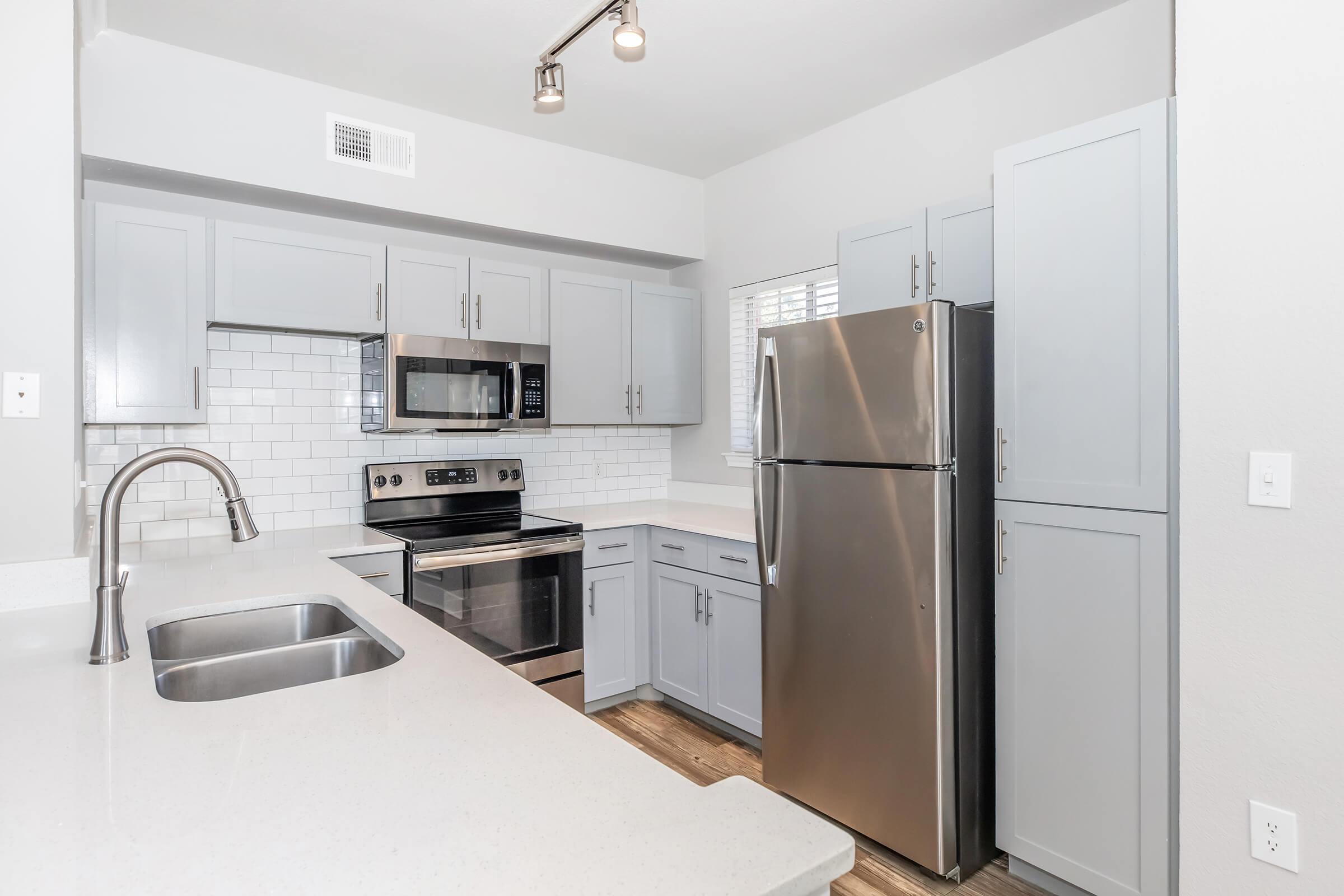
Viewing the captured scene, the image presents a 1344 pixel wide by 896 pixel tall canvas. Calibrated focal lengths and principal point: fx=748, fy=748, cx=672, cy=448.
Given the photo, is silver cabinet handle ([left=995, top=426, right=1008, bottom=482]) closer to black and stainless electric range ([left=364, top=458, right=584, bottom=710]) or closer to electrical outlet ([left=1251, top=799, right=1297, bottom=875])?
electrical outlet ([left=1251, top=799, right=1297, bottom=875])

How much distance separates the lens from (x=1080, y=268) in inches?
79.0

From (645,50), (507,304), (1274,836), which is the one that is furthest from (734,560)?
(645,50)

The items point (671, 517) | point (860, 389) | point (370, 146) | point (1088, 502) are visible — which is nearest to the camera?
point (1088, 502)

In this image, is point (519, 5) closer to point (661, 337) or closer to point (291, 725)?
point (661, 337)

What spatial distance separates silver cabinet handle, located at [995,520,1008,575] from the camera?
2.20 m

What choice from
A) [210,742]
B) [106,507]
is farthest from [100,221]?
[210,742]

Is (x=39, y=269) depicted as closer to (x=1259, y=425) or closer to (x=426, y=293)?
(x=426, y=293)

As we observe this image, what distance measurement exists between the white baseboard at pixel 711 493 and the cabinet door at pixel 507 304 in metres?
1.19

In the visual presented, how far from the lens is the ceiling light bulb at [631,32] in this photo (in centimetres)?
210

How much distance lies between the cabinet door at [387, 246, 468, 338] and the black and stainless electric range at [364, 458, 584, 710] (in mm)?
615

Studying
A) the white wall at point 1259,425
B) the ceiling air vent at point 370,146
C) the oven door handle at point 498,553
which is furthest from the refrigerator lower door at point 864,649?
the ceiling air vent at point 370,146

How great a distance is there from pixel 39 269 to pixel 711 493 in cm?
291

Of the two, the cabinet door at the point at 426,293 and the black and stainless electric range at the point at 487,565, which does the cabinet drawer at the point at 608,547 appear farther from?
the cabinet door at the point at 426,293

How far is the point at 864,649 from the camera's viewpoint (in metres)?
2.31
